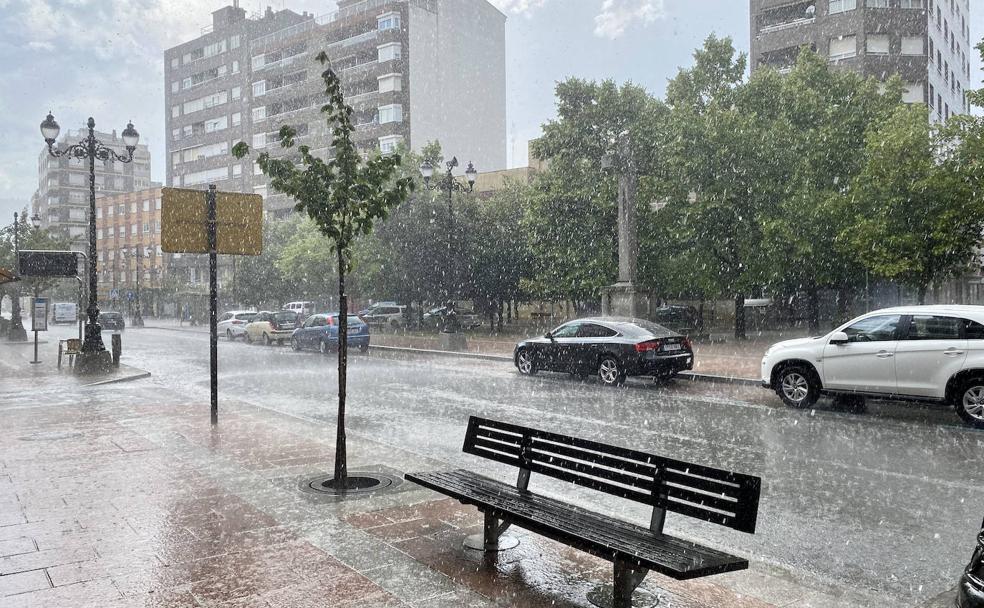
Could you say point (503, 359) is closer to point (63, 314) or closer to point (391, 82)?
point (391, 82)

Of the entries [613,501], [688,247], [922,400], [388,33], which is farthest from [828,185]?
[388,33]

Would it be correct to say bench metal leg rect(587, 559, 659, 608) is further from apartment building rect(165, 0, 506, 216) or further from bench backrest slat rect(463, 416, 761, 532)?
apartment building rect(165, 0, 506, 216)

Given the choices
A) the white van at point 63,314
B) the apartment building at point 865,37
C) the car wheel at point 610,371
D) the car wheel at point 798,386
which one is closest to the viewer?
the car wheel at point 798,386

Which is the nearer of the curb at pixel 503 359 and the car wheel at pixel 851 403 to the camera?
the car wheel at pixel 851 403

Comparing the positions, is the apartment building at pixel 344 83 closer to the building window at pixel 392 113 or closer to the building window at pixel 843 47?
the building window at pixel 392 113

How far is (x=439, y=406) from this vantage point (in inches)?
508

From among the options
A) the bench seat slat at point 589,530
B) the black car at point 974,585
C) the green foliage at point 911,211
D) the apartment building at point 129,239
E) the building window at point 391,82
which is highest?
the building window at point 391,82

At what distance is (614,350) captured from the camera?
15.9m

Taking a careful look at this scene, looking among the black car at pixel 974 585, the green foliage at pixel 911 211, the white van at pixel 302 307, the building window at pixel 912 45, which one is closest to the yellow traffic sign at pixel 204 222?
the black car at pixel 974 585

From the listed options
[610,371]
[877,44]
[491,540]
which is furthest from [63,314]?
[491,540]

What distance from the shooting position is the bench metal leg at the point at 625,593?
13.3 ft

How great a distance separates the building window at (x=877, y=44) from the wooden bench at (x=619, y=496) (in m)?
48.6

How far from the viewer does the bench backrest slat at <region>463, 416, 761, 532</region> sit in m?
4.00

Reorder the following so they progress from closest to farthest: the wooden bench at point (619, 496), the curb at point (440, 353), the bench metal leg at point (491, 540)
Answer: the wooden bench at point (619, 496) < the bench metal leg at point (491, 540) < the curb at point (440, 353)
